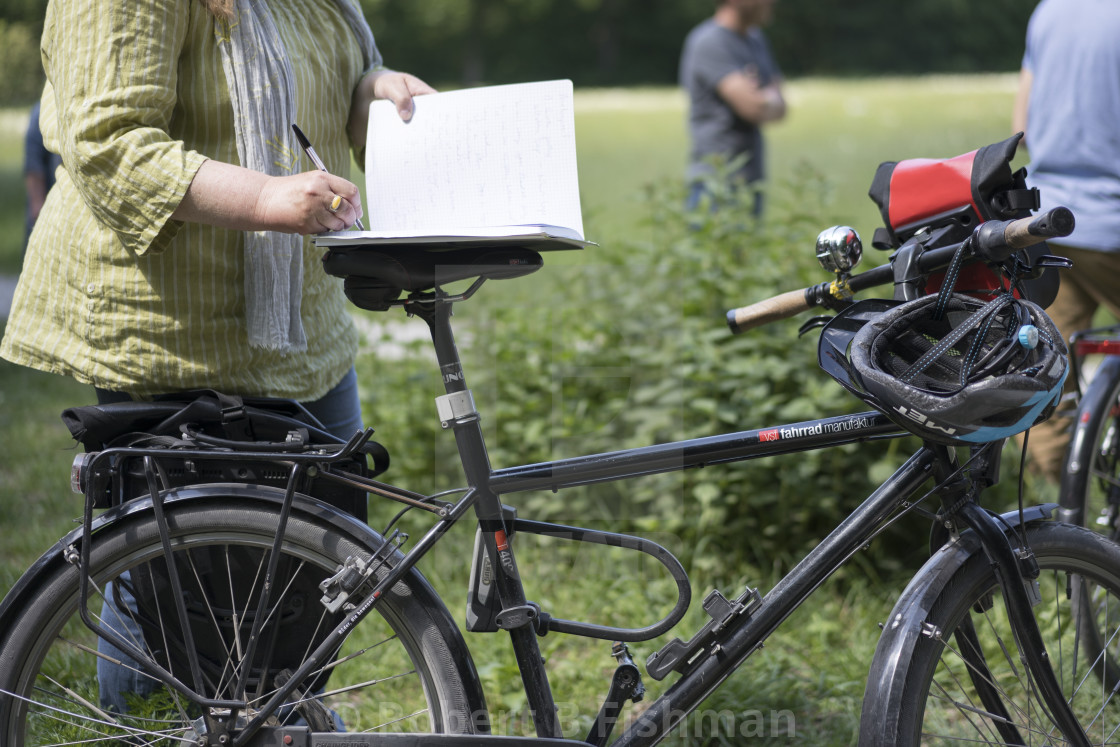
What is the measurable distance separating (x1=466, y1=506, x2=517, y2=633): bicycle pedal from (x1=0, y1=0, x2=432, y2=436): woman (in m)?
0.52

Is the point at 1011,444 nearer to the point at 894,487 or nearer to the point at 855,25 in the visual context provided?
the point at 894,487

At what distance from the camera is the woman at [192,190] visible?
157cm

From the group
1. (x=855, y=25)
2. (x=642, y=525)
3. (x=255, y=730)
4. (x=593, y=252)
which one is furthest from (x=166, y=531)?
(x=855, y=25)

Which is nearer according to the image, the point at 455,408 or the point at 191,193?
the point at 191,193

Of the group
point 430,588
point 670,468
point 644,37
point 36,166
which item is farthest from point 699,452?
point 644,37

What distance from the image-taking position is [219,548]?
72.3 inches

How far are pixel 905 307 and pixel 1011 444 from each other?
2103 mm

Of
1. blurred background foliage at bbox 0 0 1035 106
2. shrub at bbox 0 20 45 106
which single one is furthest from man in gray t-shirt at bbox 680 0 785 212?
blurred background foliage at bbox 0 0 1035 106

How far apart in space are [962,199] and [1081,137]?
1378mm

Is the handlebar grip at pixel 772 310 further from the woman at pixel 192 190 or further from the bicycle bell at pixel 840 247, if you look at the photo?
the woman at pixel 192 190

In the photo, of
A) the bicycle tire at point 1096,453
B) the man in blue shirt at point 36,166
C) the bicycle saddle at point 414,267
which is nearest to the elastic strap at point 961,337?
the bicycle saddle at point 414,267

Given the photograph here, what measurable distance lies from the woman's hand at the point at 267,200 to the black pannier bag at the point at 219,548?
361 mm

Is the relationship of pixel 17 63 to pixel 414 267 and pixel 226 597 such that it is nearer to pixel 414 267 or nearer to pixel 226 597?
pixel 226 597

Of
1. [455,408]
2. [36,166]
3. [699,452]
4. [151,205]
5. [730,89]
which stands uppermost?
[730,89]
